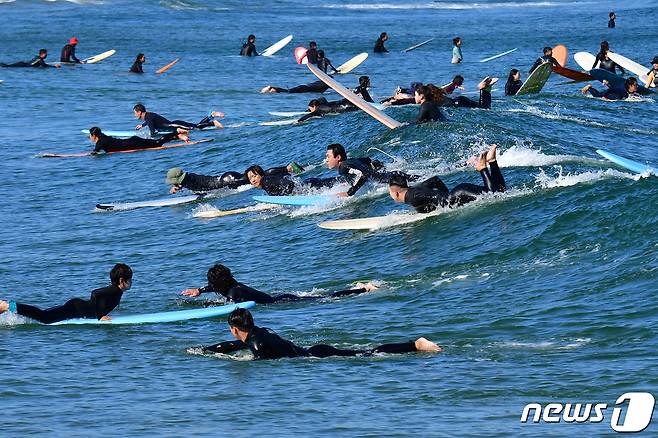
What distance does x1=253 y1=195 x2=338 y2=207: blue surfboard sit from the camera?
Answer: 23.8 meters

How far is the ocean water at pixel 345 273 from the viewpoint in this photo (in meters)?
12.7

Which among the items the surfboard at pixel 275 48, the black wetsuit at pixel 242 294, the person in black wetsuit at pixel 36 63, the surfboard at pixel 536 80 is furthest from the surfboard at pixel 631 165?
the surfboard at pixel 275 48

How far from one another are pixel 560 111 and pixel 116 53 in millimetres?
30645

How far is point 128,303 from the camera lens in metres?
18.6

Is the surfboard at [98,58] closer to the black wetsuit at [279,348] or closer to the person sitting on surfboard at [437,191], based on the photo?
the person sitting on surfboard at [437,191]

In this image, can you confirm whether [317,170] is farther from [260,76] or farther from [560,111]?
[260,76]

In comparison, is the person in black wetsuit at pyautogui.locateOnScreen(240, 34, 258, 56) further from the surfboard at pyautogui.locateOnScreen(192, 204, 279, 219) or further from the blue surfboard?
the blue surfboard

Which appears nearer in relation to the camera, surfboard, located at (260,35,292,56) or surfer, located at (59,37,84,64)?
surfer, located at (59,37,84,64)

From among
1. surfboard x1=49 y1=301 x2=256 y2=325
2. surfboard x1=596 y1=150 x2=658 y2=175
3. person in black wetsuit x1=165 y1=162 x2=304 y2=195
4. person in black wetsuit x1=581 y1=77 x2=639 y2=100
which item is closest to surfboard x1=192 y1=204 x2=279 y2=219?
person in black wetsuit x1=165 y1=162 x2=304 y2=195

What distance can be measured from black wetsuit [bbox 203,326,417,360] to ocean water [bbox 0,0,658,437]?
0.11 meters

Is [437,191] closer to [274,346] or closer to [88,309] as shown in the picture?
[88,309]

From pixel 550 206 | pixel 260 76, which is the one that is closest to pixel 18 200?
pixel 550 206

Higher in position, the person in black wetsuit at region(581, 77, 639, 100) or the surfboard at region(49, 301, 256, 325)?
the person in black wetsuit at region(581, 77, 639, 100)

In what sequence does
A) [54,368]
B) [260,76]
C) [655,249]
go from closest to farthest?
[54,368] < [655,249] < [260,76]
